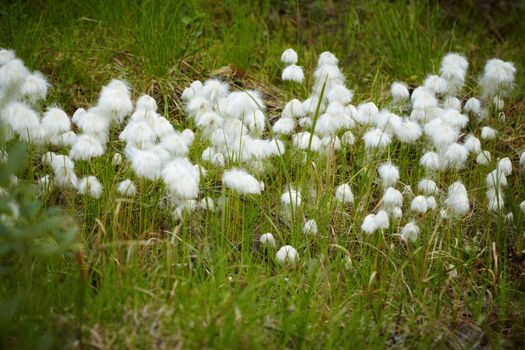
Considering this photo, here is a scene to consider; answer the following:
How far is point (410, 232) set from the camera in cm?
305

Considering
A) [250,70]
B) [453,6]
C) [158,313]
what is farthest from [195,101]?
[453,6]

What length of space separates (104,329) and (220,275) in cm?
65

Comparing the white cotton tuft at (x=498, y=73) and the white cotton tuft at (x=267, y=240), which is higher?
the white cotton tuft at (x=498, y=73)

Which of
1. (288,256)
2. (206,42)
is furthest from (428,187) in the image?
(206,42)

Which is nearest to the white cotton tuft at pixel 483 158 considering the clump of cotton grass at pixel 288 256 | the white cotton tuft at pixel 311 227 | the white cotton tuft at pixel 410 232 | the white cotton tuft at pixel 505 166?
the white cotton tuft at pixel 505 166

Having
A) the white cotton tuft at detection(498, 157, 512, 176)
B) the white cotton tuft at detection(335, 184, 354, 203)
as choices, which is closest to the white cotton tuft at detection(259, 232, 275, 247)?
the white cotton tuft at detection(335, 184, 354, 203)

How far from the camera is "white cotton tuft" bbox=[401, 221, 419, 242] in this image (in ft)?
9.96


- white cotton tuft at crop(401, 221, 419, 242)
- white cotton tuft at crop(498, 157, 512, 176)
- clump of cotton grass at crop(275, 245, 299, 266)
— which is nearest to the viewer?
clump of cotton grass at crop(275, 245, 299, 266)

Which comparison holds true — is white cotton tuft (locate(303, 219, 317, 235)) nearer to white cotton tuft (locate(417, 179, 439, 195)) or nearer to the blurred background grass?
white cotton tuft (locate(417, 179, 439, 195))

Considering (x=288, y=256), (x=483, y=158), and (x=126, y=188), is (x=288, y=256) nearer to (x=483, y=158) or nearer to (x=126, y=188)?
(x=126, y=188)

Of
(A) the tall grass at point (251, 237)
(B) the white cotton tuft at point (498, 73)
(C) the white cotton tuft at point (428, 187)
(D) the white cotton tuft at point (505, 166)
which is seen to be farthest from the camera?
(B) the white cotton tuft at point (498, 73)

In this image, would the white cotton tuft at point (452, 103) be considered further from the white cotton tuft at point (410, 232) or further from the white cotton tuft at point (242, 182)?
the white cotton tuft at point (242, 182)

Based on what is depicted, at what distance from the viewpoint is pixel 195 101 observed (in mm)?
3311

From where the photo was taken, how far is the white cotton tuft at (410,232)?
3.04 m
